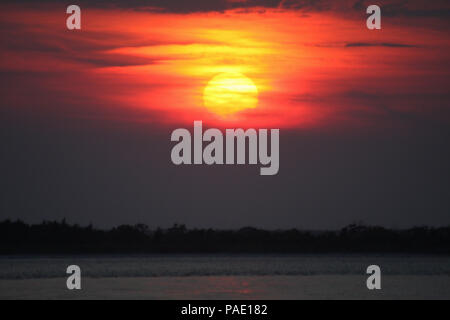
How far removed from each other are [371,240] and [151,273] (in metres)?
43.1

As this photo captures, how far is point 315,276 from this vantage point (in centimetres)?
6069
